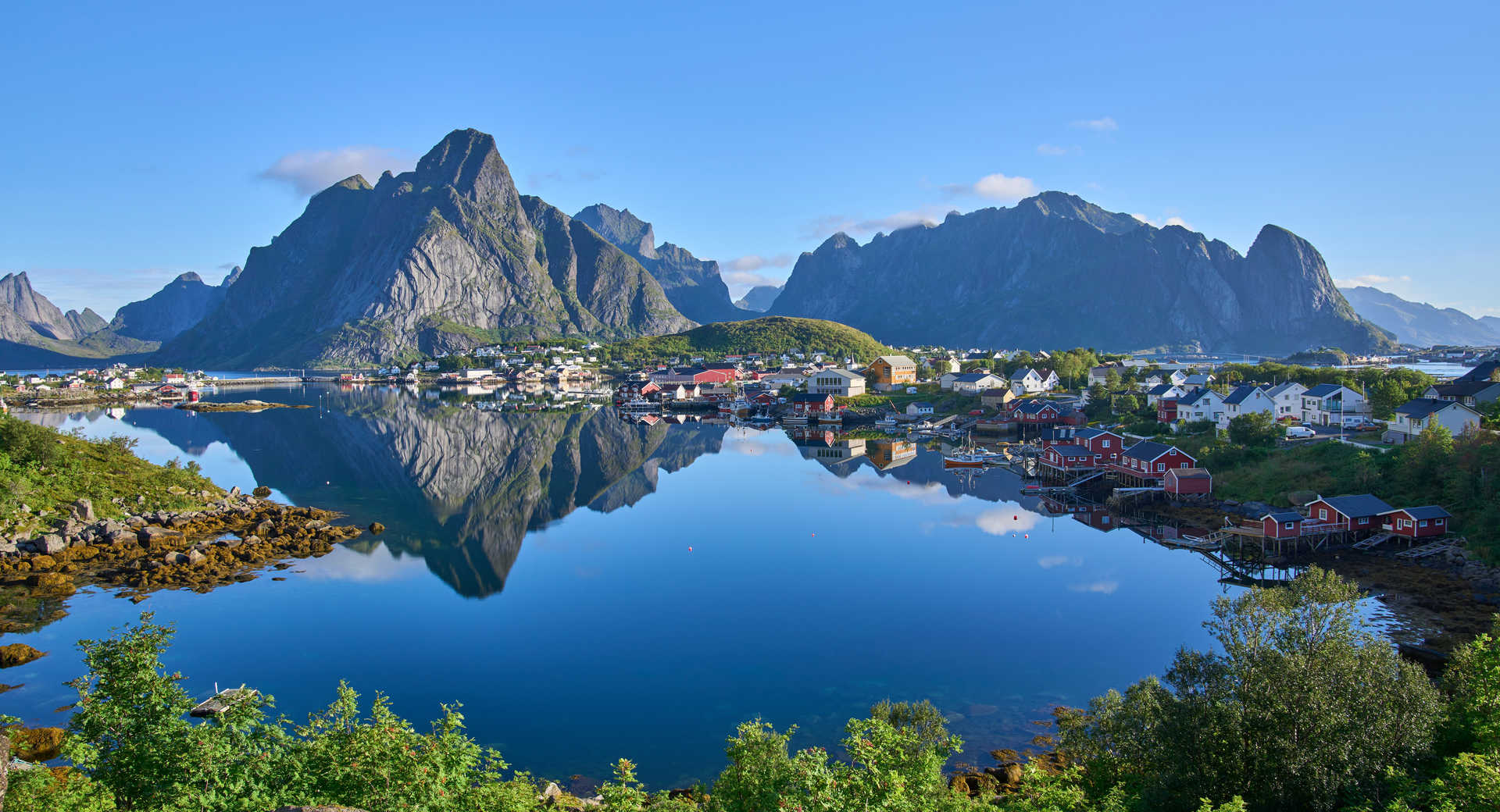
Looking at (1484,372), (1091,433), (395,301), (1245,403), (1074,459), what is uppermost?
(395,301)

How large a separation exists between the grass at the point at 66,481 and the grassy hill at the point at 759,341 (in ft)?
292

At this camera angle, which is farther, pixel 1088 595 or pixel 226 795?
pixel 1088 595

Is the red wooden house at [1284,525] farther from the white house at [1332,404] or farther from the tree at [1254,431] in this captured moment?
the white house at [1332,404]

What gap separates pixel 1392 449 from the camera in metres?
28.9

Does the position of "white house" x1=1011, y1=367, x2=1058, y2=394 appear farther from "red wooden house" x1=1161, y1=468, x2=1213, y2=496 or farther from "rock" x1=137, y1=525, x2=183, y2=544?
"rock" x1=137, y1=525, x2=183, y2=544

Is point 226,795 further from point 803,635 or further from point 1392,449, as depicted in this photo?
point 1392,449

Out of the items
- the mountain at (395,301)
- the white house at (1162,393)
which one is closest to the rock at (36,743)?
the white house at (1162,393)

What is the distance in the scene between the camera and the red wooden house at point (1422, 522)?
908 inches

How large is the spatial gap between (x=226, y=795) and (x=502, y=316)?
18962cm

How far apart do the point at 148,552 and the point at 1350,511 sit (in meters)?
36.4

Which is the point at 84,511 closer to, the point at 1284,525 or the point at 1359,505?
the point at 1284,525

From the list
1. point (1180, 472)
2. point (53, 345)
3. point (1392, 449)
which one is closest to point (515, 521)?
point (1180, 472)

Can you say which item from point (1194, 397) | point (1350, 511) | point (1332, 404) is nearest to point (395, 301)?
point (1194, 397)

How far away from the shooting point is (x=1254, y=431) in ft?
113
